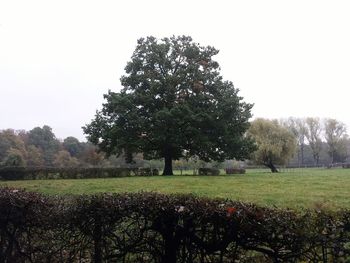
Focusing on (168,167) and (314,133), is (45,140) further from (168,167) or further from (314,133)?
(314,133)

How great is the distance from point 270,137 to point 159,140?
94.3 ft

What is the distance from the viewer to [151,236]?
16.8 ft

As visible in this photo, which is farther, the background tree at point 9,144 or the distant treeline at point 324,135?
the distant treeline at point 324,135

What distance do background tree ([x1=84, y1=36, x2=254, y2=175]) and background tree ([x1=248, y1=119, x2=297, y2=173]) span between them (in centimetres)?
1900

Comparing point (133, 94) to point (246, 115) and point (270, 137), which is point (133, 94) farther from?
point (270, 137)

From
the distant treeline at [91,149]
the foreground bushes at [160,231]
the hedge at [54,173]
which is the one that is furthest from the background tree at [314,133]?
the foreground bushes at [160,231]

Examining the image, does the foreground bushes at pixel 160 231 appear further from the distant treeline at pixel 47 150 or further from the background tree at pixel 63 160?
the background tree at pixel 63 160

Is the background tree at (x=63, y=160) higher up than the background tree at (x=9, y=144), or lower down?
lower down

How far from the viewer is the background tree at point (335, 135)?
339 ft

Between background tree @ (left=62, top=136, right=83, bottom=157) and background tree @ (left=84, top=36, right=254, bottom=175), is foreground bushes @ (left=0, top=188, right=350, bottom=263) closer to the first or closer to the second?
background tree @ (left=84, top=36, right=254, bottom=175)

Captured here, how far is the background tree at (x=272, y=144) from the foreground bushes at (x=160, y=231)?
50.8 m

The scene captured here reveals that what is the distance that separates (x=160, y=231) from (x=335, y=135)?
108 metres

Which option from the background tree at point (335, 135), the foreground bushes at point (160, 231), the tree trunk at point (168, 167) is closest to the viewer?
the foreground bushes at point (160, 231)

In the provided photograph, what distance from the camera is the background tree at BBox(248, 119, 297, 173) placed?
5531 cm
